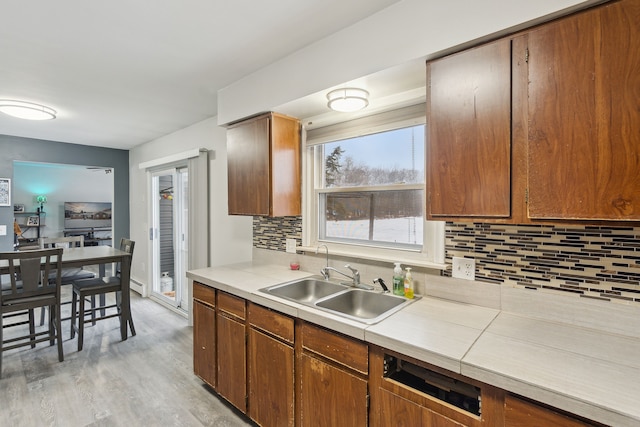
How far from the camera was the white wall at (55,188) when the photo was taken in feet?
24.2

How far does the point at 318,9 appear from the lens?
1618 mm

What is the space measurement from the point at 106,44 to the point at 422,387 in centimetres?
256

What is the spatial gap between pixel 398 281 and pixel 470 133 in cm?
89

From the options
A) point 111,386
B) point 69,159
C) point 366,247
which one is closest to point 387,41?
point 366,247

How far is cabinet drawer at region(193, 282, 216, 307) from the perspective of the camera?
7.28 ft

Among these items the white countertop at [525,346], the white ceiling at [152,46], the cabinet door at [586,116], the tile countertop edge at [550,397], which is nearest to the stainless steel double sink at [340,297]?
the white countertop at [525,346]

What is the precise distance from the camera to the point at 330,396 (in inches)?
59.2

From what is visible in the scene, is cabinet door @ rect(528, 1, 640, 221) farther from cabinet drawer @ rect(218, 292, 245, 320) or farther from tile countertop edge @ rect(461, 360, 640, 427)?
cabinet drawer @ rect(218, 292, 245, 320)

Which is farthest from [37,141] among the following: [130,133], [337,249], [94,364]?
[337,249]

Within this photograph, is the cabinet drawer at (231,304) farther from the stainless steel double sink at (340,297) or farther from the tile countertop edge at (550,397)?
the tile countertop edge at (550,397)

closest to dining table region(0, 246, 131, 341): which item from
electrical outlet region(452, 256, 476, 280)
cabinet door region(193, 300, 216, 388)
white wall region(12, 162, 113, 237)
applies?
cabinet door region(193, 300, 216, 388)

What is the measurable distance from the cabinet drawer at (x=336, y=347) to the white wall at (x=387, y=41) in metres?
1.36

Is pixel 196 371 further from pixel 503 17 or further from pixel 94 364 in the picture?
pixel 503 17

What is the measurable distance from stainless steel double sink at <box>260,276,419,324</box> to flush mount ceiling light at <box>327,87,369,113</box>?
3.74ft
